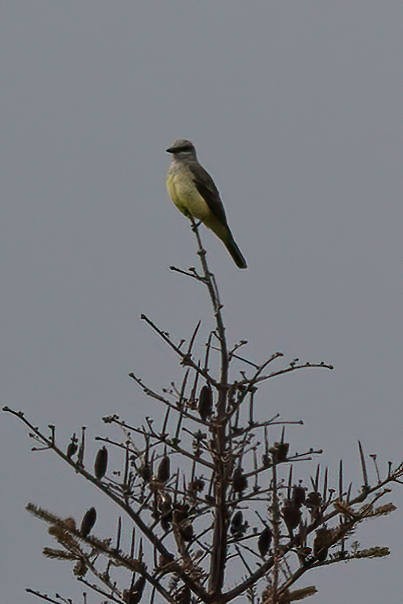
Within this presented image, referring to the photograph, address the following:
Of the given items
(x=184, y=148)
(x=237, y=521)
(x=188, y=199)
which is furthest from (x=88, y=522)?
(x=184, y=148)

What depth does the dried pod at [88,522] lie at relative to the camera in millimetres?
5945

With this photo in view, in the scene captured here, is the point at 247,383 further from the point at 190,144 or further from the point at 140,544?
the point at 190,144

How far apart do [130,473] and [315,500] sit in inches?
35.3

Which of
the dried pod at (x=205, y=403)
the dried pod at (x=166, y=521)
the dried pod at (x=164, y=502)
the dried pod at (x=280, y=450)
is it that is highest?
the dried pod at (x=205, y=403)

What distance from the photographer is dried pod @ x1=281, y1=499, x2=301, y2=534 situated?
580 centimetres

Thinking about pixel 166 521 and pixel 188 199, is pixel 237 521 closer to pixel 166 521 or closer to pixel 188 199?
pixel 166 521

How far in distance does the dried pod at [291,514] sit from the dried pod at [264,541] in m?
0.11

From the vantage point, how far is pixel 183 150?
42.8ft

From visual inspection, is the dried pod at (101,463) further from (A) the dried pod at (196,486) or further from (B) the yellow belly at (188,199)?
(B) the yellow belly at (188,199)

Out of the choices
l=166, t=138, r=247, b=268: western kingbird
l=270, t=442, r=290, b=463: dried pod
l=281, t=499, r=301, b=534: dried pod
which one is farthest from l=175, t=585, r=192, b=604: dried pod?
l=166, t=138, r=247, b=268: western kingbird

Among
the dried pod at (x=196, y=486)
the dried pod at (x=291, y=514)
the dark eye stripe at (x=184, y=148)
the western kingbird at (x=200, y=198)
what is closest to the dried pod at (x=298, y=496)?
the dried pod at (x=291, y=514)

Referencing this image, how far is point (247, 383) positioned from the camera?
243 inches

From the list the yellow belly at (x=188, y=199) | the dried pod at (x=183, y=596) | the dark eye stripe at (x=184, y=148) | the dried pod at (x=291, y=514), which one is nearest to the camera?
the dried pod at (x=291, y=514)

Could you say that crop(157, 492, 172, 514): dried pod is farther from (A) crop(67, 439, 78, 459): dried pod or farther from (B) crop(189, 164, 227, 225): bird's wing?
(B) crop(189, 164, 227, 225): bird's wing
